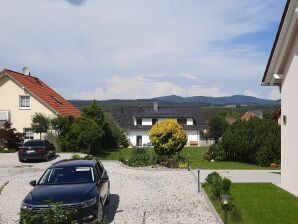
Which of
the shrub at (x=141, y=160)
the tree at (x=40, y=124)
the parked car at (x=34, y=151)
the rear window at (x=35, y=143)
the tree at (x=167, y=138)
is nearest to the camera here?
the shrub at (x=141, y=160)

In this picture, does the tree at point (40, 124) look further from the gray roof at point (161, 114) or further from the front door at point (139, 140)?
the gray roof at point (161, 114)

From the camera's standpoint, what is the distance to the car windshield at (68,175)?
11734 mm

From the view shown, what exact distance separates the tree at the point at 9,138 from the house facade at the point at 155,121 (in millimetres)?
32200

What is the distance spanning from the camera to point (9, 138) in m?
32.0

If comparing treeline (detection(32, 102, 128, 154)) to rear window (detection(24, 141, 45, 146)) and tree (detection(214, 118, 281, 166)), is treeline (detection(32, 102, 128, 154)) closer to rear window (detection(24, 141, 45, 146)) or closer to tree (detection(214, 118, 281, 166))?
rear window (detection(24, 141, 45, 146))

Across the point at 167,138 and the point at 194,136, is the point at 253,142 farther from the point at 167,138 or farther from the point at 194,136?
the point at 194,136

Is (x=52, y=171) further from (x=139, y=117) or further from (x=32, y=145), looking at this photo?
(x=139, y=117)

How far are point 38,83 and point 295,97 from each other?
1189 inches

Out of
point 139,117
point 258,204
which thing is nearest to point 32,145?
point 258,204

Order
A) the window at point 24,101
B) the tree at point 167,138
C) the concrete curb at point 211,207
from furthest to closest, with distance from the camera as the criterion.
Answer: the window at point 24,101, the tree at point 167,138, the concrete curb at point 211,207

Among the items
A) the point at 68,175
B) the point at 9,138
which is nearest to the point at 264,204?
the point at 68,175

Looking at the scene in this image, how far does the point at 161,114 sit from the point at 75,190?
57468mm

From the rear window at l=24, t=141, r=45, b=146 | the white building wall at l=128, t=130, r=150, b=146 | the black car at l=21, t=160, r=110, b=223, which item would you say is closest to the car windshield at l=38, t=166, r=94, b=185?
the black car at l=21, t=160, r=110, b=223

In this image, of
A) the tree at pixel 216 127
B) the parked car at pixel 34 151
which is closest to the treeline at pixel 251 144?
the parked car at pixel 34 151
